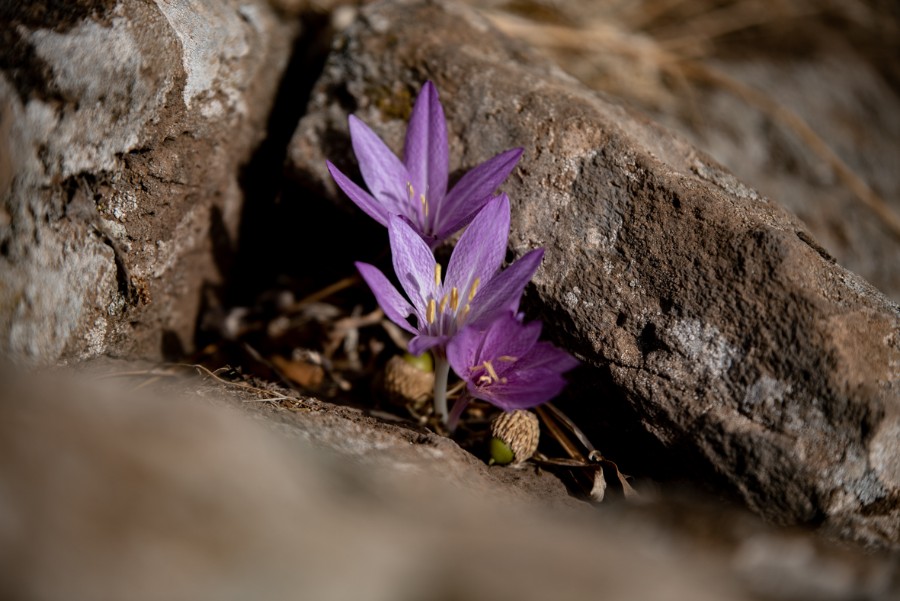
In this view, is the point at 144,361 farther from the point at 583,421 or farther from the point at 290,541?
the point at 583,421

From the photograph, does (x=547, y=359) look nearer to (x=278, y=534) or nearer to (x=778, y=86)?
(x=278, y=534)

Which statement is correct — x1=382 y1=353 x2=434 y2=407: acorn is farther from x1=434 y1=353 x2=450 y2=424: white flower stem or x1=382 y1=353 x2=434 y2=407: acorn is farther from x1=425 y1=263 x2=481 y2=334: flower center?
x1=425 y1=263 x2=481 y2=334: flower center

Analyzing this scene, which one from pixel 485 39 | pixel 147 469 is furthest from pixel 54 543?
pixel 485 39

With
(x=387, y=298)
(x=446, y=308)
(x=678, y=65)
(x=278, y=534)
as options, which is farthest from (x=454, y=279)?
(x=678, y=65)

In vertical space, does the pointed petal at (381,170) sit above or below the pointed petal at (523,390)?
above

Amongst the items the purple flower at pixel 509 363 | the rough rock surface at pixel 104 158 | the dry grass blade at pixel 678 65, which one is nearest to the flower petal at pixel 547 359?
the purple flower at pixel 509 363

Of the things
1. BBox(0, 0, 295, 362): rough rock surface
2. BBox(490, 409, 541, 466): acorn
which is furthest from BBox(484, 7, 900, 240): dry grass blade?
BBox(490, 409, 541, 466): acorn

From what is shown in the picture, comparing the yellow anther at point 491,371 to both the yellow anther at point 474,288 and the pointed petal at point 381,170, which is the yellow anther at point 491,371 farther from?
the pointed petal at point 381,170
